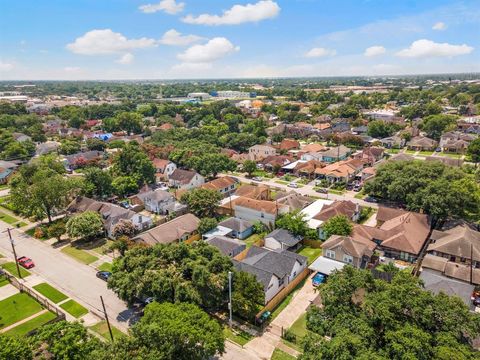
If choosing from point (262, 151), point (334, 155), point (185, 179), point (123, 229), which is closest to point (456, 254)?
point (123, 229)

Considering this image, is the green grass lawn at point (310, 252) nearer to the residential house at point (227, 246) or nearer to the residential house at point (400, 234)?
the residential house at point (400, 234)

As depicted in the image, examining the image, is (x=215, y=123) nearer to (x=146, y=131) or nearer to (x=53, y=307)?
(x=146, y=131)

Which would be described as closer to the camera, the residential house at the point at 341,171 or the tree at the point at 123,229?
the tree at the point at 123,229

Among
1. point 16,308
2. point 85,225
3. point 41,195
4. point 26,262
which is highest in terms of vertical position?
point 41,195

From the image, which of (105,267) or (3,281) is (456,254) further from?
(3,281)

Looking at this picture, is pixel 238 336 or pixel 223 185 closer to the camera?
pixel 238 336

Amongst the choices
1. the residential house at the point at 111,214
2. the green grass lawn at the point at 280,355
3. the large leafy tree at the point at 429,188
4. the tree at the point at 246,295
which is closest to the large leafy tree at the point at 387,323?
the green grass lawn at the point at 280,355
